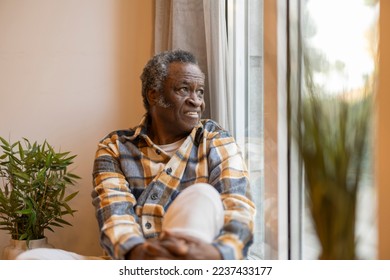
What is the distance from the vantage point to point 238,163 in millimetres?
1503

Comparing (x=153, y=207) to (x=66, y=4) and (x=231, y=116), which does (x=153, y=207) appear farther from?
(x=66, y=4)

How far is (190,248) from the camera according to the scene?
109cm

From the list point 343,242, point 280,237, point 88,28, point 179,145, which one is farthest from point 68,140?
point 343,242

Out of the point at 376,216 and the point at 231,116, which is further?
the point at 231,116

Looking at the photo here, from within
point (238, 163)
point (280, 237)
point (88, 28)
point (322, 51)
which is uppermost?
point (88, 28)

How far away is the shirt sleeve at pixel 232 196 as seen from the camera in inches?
45.5

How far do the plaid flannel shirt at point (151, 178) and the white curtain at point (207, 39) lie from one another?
9.6 inches

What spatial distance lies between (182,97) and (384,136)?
2.88 feet

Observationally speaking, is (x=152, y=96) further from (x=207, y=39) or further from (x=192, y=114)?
(x=207, y=39)

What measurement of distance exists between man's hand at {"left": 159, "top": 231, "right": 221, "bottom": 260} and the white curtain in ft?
2.83

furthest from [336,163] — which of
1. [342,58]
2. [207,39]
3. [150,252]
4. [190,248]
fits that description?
[207,39]

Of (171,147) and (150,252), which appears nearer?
(150,252)

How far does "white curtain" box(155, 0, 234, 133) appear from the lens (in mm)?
1896

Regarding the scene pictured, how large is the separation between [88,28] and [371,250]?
6.47ft
